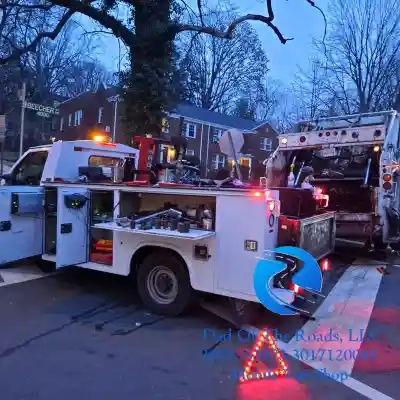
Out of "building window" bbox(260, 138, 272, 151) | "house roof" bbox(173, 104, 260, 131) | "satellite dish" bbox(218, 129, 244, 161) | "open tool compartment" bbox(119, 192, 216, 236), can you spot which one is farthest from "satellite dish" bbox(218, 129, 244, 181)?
"building window" bbox(260, 138, 272, 151)

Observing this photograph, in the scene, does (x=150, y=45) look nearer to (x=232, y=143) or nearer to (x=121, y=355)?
(x=232, y=143)

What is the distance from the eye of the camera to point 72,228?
18.9 ft

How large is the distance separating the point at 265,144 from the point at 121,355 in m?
42.9

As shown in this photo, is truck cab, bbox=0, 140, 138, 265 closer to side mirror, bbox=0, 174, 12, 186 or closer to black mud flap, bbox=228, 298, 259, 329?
side mirror, bbox=0, 174, 12, 186

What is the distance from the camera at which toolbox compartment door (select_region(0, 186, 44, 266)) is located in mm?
6312

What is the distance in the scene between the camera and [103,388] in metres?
3.42

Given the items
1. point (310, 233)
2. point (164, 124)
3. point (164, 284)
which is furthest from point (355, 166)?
point (164, 124)

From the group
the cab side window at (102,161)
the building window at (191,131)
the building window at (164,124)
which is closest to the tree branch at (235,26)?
the building window at (164,124)

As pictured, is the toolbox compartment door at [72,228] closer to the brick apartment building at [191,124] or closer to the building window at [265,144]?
the brick apartment building at [191,124]

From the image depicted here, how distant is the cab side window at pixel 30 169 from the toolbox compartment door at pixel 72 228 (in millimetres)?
1528

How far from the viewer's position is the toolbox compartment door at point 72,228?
568 cm

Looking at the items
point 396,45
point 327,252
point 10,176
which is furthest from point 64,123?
point 327,252

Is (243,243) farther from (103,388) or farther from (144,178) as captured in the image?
(144,178)

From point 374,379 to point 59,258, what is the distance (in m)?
3.97
